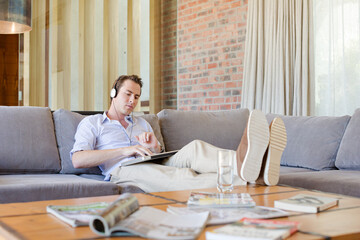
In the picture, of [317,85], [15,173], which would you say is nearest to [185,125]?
[15,173]

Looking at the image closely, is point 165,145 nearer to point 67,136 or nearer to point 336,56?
point 67,136

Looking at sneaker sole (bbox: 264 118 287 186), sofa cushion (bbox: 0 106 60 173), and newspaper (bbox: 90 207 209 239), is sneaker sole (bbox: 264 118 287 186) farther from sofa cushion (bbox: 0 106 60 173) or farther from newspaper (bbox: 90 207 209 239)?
sofa cushion (bbox: 0 106 60 173)

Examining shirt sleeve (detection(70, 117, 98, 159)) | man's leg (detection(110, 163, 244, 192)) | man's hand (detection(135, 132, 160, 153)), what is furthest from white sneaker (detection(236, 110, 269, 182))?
shirt sleeve (detection(70, 117, 98, 159))

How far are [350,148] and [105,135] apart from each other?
1.44m

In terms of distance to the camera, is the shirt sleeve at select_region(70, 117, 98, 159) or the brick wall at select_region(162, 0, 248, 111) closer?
the shirt sleeve at select_region(70, 117, 98, 159)

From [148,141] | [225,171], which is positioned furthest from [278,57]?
[225,171]

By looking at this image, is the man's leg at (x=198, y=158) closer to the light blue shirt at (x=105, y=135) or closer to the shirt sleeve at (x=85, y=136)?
the light blue shirt at (x=105, y=135)

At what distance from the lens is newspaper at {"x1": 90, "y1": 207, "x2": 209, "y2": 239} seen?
93cm

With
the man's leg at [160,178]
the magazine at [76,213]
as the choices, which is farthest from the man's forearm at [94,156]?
the magazine at [76,213]

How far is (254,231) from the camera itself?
0.93 m

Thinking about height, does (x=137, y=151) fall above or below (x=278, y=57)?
below

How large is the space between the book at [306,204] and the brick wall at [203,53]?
9.85 feet

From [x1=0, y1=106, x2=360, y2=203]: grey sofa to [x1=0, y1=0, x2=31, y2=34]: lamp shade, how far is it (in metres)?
1.15

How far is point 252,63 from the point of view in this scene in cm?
Answer: 411
